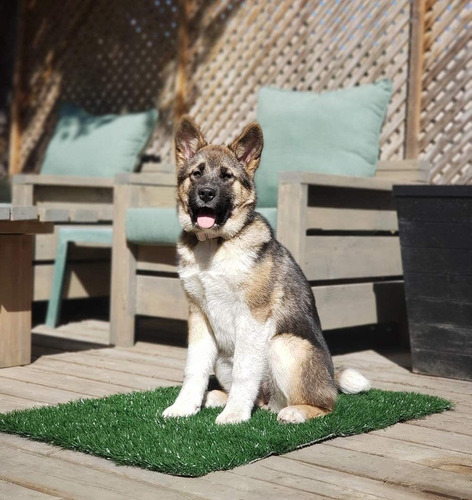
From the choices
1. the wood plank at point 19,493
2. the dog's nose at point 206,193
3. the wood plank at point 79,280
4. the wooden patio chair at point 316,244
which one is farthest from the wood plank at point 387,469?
the wood plank at point 79,280

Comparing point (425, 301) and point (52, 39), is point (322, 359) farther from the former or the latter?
Result: point (52, 39)

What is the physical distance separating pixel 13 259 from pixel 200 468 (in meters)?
1.69

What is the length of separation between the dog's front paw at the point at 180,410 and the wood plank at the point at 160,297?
4.29ft

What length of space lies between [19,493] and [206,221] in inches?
40.5

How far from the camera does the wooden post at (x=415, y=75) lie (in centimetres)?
487

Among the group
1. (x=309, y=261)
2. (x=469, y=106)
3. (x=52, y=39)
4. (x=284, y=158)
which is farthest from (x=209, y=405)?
(x=52, y=39)

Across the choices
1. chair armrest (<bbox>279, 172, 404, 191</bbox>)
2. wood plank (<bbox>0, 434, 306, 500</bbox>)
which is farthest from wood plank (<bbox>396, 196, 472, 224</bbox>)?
wood plank (<bbox>0, 434, 306, 500</bbox>)

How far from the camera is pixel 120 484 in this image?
1.93 m

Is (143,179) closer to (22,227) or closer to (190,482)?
(22,227)

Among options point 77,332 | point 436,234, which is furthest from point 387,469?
point 77,332

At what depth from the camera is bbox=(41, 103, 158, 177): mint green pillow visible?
5293 millimetres

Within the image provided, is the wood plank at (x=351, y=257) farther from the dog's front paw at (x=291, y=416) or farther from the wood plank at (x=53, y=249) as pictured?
the wood plank at (x=53, y=249)

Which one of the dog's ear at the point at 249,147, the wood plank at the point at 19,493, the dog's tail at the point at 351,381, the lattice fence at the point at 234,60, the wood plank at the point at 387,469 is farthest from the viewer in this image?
the lattice fence at the point at 234,60

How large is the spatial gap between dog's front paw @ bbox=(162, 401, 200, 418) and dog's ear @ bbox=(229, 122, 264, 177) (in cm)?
76
